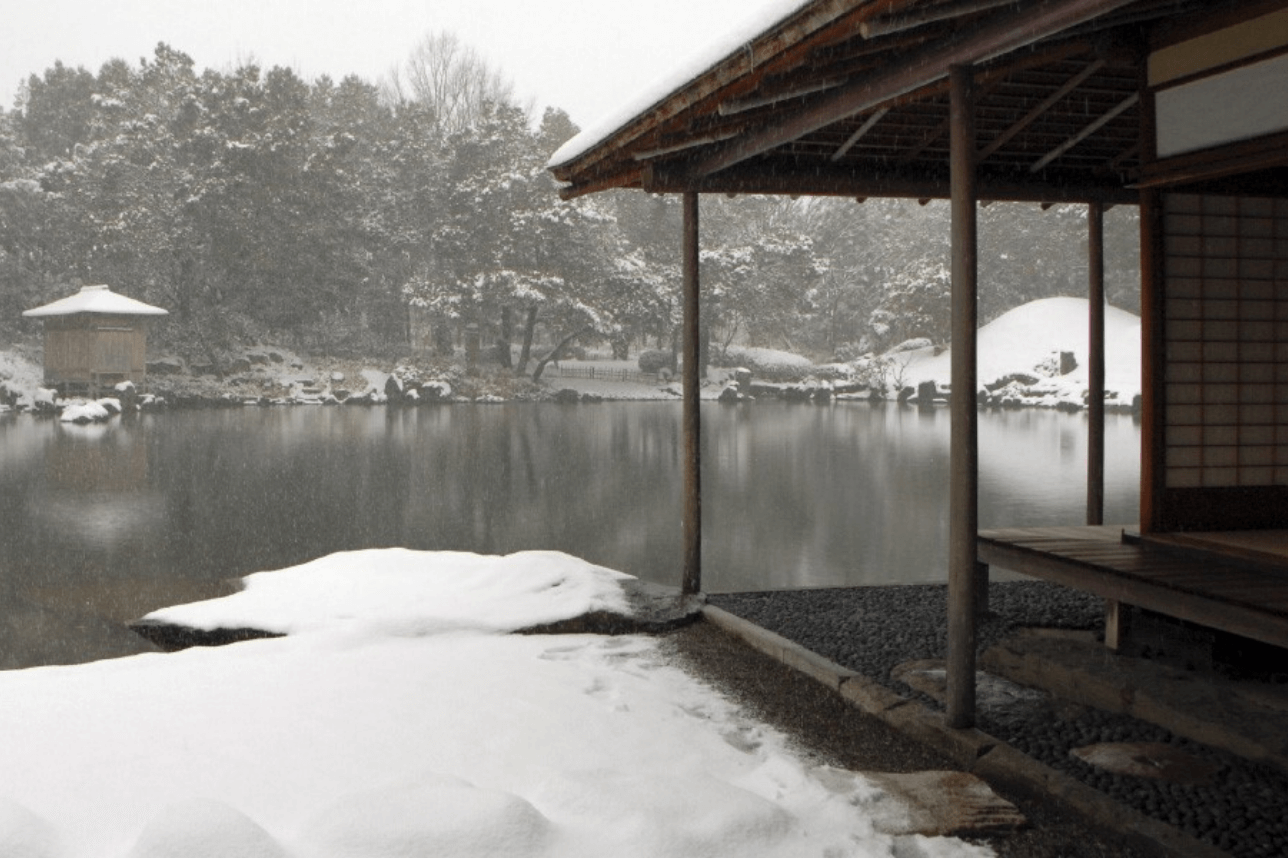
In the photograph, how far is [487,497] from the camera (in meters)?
12.7

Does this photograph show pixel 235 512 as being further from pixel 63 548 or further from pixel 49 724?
pixel 49 724

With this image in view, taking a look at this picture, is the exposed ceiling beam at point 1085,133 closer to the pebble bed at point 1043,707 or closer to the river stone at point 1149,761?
the pebble bed at point 1043,707

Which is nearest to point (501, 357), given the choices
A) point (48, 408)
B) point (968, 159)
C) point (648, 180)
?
point (48, 408)

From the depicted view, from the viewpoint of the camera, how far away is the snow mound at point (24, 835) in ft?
7.55

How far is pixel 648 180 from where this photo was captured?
17.2 ft

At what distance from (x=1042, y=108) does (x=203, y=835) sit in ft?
12.8

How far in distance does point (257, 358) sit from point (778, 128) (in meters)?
28.0

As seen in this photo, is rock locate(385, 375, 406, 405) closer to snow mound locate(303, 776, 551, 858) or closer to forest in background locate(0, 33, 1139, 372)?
forest in background locate(0, 33, 1139, 372)

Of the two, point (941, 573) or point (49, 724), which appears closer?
point (49, 724)

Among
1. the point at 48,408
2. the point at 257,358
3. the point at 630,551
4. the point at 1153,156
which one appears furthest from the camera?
the point at 257,358

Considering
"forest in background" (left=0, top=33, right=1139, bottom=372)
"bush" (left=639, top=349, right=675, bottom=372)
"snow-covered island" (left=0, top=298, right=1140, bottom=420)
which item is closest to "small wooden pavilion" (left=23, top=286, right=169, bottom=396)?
"snow-covered island" (left=0, top=298, right=1140, bottom=420)

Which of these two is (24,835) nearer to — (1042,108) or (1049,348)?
(1042,108)

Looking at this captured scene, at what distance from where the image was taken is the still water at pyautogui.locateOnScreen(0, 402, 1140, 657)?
8961 mm

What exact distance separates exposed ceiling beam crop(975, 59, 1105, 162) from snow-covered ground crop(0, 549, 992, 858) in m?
2.25
